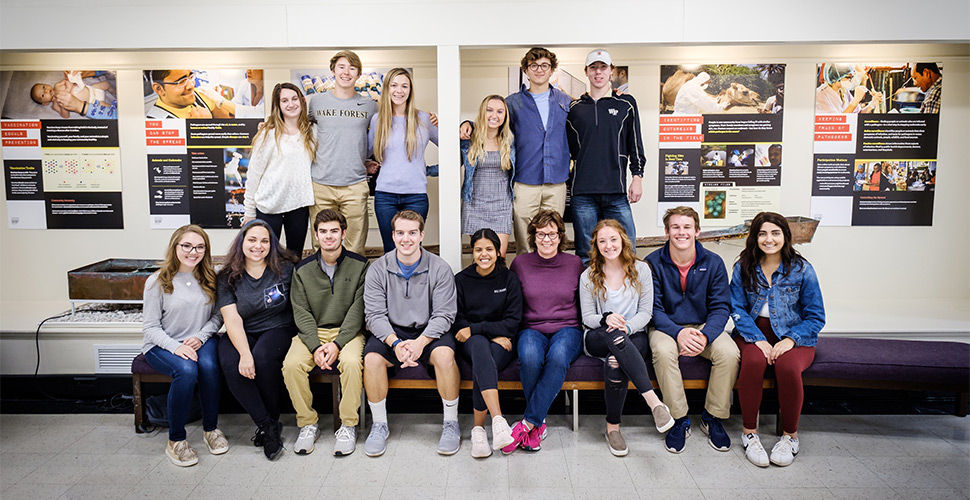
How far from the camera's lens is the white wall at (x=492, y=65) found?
3.93 metres

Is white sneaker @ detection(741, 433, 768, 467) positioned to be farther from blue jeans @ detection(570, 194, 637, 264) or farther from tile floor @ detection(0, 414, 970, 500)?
blue jeans @ detection(570, 194, 637, 264)

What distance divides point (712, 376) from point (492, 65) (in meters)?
2.78

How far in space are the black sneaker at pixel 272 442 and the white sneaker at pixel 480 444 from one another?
3.28ft

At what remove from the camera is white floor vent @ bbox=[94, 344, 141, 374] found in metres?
4.24

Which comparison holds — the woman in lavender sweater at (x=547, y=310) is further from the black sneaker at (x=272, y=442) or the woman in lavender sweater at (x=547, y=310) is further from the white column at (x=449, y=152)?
the black sneaker at (x=272, y=442)

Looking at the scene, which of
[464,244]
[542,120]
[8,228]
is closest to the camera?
[542,120]

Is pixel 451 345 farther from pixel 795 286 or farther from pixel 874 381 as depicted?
pixel 874 381

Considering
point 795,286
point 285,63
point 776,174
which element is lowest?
point 795,286

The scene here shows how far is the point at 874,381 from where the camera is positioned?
3.53m

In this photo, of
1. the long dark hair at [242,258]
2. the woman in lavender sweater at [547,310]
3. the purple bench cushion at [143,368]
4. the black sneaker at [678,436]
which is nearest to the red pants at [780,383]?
the black sneaker at [678,436]

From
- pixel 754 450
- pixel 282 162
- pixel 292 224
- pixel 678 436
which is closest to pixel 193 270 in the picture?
pixel 292 224

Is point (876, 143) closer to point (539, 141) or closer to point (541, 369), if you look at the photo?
point (539, 141)

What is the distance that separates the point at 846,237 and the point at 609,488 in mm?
3387


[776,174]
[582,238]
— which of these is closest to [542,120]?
[582,238]
